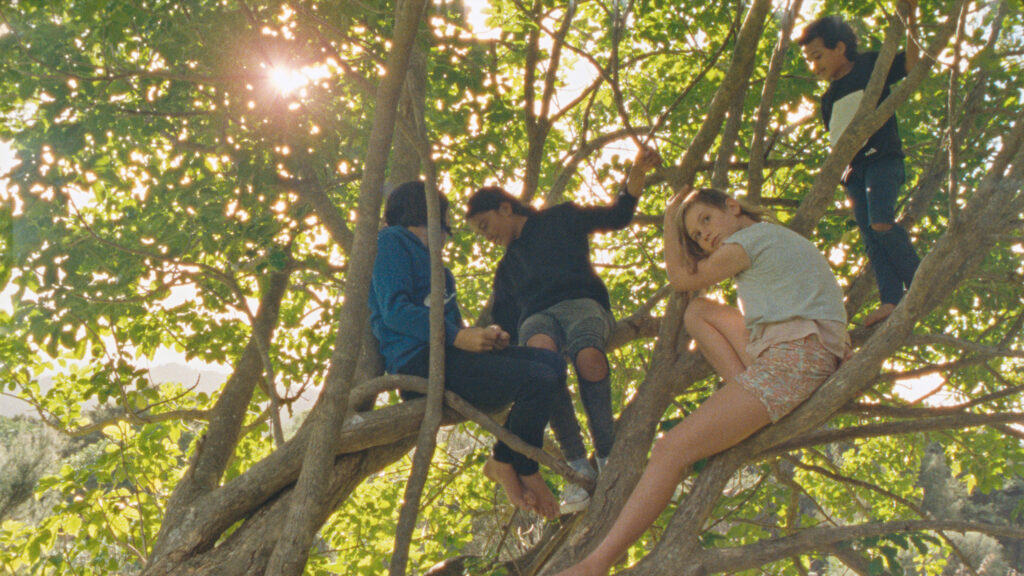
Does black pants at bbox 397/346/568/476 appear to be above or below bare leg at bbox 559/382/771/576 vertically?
above

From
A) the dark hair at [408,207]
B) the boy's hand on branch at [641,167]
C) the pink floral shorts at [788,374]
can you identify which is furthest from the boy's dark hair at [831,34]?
the dark hair at [408,207]

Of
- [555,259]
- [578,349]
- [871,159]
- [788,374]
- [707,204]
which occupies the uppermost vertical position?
A: [871,159]

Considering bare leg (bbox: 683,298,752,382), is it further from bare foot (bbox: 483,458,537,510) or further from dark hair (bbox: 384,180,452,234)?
dark hair (bbox: 384,180,452,234)

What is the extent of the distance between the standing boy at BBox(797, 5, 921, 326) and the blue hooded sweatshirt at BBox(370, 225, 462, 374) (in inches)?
70.0

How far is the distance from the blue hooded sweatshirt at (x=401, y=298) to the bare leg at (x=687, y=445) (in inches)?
38.5

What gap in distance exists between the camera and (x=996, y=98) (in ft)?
14.7

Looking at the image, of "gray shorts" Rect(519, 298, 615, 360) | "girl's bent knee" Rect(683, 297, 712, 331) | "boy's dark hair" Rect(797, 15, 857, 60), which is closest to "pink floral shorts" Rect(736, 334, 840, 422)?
"girl's bent knee" Rect(683, 297, 712, 331)

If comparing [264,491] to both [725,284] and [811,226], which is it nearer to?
[811,226]

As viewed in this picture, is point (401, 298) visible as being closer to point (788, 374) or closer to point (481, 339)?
point (481, 339)

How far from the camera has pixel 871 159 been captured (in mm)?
3070

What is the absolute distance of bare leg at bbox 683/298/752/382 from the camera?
7.89 ft

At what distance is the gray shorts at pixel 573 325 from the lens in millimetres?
2955

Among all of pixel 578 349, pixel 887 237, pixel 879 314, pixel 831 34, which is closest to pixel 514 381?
pixel 578 349

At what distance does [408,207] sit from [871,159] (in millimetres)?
2080
